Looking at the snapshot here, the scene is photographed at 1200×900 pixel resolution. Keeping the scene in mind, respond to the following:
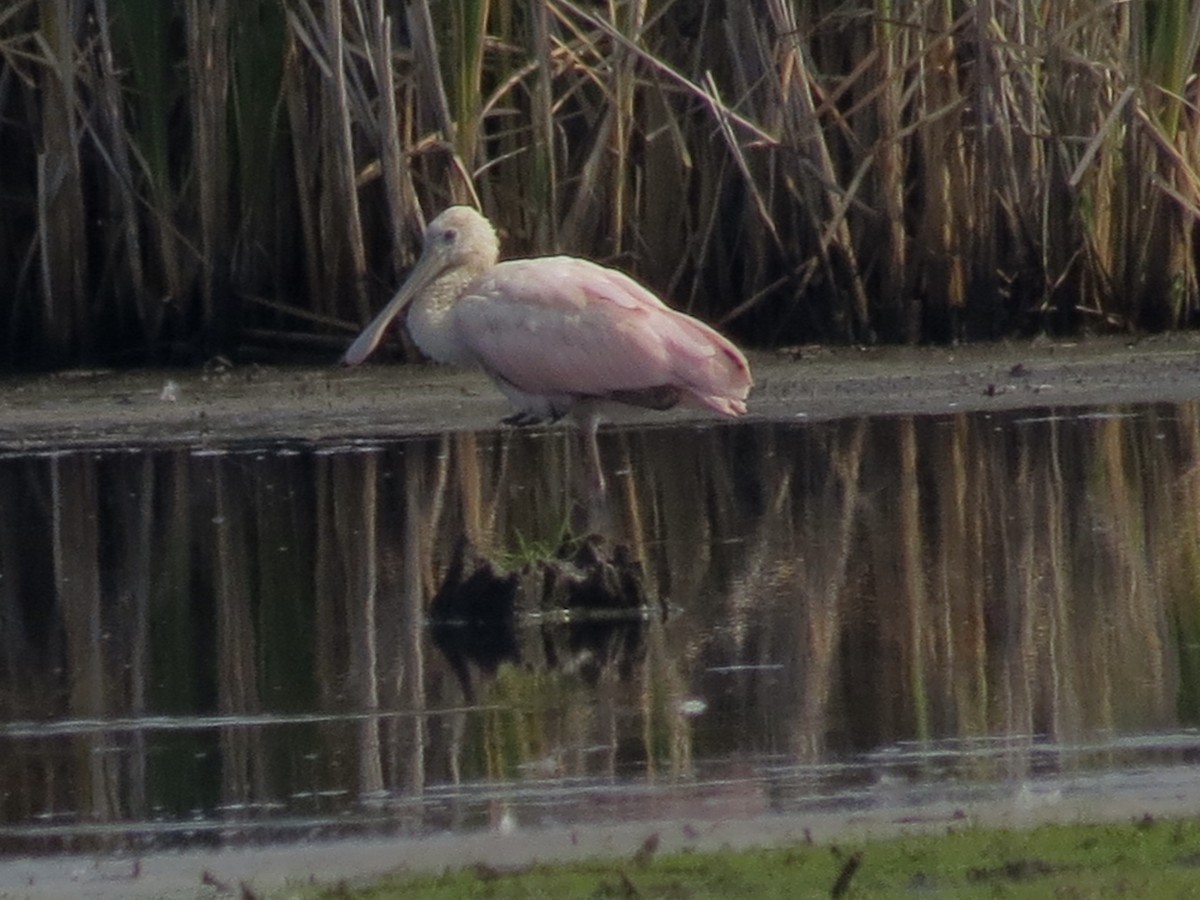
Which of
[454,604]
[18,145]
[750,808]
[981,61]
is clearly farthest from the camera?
[18,145]

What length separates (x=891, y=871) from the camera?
473 cm

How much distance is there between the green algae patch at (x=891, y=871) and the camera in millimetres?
4586

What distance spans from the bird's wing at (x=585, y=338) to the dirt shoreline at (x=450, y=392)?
102 inches

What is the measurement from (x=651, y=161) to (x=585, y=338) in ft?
13.5

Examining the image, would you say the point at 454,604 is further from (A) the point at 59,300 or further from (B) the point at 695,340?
(A) the point at 59,300

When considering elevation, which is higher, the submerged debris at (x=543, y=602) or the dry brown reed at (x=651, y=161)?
the dry brown reed at (x=651, y=161)

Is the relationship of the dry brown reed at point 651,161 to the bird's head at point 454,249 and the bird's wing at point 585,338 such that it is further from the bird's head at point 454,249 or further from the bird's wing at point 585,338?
the bird's wing at point 585,338

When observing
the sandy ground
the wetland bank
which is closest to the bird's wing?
the wetland bank

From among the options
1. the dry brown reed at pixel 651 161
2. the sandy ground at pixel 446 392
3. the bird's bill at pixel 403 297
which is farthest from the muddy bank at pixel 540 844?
the dry brown reed at pixel 651 161

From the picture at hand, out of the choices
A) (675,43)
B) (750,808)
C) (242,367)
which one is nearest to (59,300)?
(242,367)

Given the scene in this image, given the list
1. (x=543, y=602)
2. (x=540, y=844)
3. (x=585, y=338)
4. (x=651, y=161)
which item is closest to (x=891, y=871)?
(x=540, y=844)

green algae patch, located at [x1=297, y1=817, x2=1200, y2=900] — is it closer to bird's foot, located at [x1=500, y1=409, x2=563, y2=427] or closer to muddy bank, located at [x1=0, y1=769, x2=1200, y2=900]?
muddy bank, located at [x1=0, y1=769, x2=1200, y2=900]

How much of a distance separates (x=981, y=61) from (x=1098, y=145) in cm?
65

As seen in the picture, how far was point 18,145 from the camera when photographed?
45.3 ft
